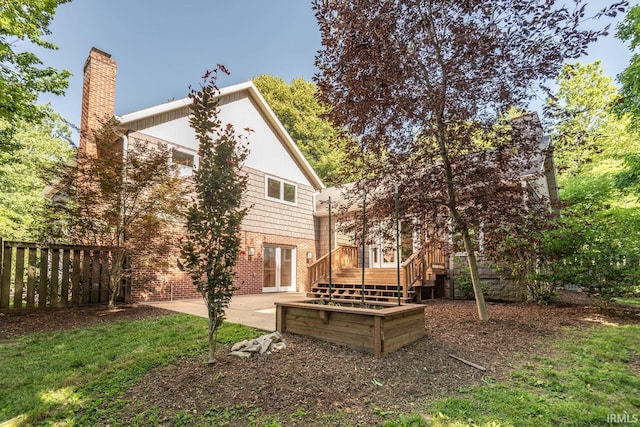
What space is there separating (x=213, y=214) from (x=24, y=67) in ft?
25.7

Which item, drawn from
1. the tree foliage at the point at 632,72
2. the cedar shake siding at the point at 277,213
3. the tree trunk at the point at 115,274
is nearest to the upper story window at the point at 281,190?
the cedar shake siding at the point at 277,213

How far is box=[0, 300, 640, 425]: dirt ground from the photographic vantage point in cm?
267

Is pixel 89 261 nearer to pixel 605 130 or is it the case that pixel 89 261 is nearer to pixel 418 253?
pixel 418 253

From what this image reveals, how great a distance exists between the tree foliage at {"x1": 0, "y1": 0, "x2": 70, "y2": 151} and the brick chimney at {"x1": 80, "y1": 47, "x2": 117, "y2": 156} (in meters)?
0.63

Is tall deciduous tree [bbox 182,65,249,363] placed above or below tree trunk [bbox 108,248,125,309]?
above

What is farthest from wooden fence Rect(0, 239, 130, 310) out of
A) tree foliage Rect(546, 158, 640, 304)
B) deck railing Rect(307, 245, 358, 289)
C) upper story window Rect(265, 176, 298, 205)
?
tree foliage Rect(546, 158, 640, 304)

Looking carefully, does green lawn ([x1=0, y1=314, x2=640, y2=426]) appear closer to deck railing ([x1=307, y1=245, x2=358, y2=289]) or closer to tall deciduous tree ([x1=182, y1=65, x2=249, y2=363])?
tall deciduous tree ([x1=182, y1=65, x2=249, y2=363])

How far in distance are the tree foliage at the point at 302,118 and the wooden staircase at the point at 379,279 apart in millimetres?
13280

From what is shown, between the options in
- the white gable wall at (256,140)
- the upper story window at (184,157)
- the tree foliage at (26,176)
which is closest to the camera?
the upper story window at (184,157)

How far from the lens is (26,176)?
16.7 meters

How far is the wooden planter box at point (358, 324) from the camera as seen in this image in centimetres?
360

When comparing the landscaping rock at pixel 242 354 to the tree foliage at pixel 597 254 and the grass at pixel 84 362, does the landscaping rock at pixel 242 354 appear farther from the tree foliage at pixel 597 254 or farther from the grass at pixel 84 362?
the tree foliage at pixel 597 254

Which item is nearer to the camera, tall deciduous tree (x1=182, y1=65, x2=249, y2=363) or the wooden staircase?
tall deciduous tree (x1=182, y1=65, x2=249, y2=363)

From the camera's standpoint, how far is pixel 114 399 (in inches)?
113
